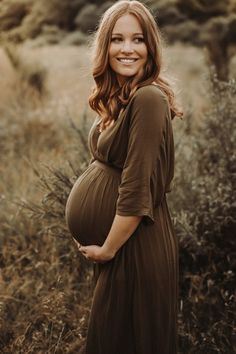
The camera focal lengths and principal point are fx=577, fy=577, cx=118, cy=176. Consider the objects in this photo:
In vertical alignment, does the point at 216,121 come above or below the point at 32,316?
above

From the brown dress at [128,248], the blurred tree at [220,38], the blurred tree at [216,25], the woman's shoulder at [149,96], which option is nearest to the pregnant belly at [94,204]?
the brown dress at [128,248]

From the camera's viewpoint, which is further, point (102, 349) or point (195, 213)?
point (195, 213)

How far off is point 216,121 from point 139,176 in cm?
239

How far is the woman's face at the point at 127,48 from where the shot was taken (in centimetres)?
244

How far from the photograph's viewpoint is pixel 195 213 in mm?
4148

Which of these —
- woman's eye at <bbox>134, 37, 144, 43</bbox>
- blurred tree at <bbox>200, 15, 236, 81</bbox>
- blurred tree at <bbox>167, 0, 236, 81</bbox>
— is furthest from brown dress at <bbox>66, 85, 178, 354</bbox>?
blurred tree at <bbox>200, 15, 236, 81</bbox>

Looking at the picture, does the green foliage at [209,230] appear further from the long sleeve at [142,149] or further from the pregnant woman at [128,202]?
the long sleeve at [142,149]

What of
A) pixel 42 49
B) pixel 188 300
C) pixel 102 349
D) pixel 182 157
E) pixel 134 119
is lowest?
pixel 188 300

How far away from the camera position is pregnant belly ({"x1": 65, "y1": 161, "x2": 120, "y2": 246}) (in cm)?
252

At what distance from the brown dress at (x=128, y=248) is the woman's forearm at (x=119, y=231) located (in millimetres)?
37

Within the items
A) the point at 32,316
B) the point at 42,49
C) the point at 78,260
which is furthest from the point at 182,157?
the point at 42,49

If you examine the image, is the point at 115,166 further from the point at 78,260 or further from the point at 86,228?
the point at 78,260

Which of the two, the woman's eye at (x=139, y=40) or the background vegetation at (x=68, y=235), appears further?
the background vegetation at (x=68, y=235)

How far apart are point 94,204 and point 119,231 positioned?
21cm
